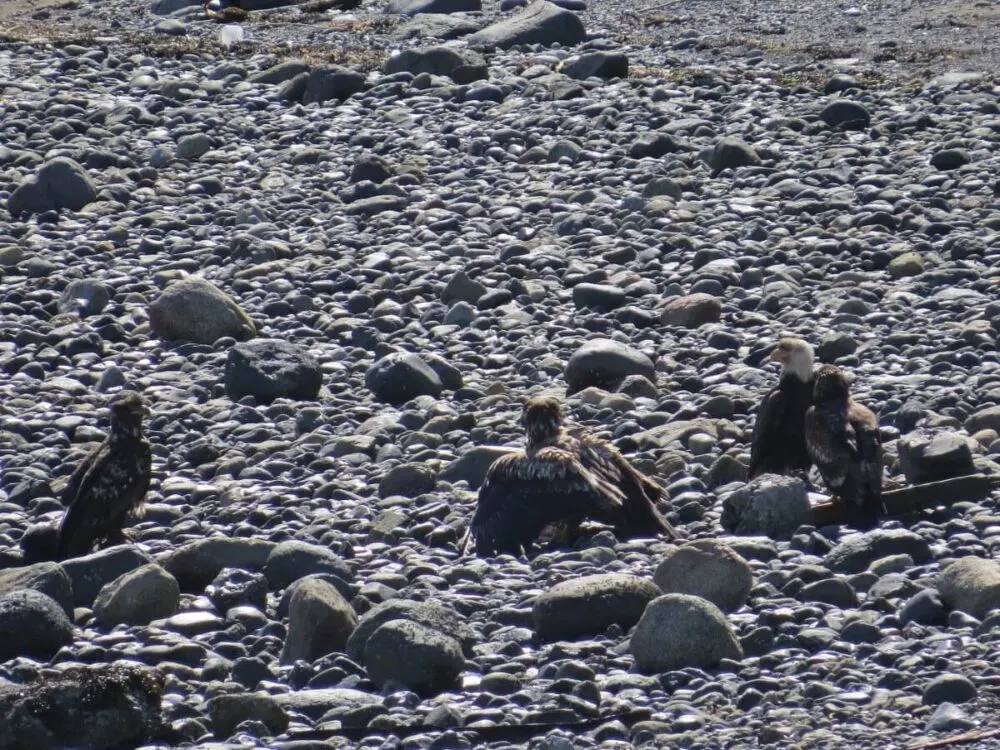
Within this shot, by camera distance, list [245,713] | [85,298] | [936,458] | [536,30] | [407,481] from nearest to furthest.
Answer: [245,713] → [936,458] → [407,481] → [85,298] → [536,30]

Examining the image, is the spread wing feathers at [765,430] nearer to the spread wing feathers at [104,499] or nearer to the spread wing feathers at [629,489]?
the spread wing feathers at [629,489]

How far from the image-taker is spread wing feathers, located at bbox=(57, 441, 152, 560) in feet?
25.6

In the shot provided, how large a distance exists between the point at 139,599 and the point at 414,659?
133cm

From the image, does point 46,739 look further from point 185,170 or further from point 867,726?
point 185,170

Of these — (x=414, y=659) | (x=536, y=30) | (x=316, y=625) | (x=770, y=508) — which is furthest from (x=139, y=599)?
(x=536, y=30)

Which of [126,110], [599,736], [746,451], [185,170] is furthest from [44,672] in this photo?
[126,110]

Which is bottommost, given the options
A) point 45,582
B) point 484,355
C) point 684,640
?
point 484,355

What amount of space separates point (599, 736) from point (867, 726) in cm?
82

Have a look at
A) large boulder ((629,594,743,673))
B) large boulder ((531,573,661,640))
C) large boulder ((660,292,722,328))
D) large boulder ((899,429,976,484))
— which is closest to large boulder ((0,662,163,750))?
large boulder ((531,573,661,640))

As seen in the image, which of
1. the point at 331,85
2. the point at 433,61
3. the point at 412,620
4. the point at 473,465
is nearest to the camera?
the point at 412,620

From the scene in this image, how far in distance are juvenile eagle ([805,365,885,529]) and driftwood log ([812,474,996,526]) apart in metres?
0.06

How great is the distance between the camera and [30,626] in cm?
645

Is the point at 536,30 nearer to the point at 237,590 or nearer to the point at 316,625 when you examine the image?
the point at 237,590

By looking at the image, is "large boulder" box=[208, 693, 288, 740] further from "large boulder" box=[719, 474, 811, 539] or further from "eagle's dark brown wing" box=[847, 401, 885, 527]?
"eagle's dark brown wing" box=[847, 401, 885, 527]
